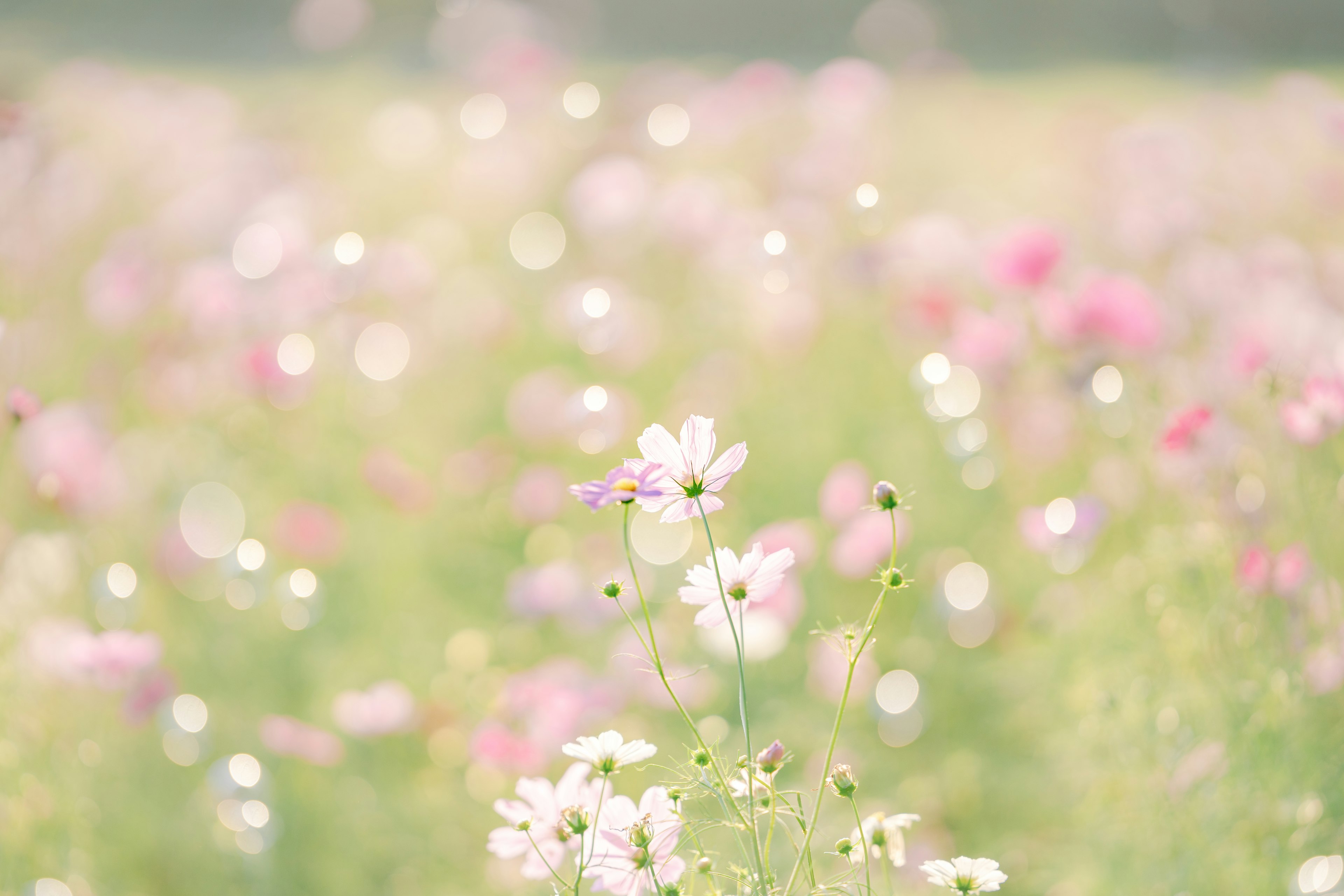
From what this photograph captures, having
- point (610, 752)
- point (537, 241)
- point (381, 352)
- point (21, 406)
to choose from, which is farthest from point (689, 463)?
point (537, 241)

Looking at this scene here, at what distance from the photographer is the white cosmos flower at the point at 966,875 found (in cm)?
43

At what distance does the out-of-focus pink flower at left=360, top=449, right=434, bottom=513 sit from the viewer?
1.36 metres

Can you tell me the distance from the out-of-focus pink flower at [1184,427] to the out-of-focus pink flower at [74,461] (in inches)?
48.4

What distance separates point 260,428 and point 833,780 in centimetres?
129

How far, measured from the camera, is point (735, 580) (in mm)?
469

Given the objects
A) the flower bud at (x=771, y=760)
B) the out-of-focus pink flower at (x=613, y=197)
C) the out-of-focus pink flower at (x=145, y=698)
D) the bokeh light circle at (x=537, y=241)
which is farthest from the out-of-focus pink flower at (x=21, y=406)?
the bokeh light circle at (x=537, y=241)

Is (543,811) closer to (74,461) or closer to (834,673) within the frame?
(834,673)

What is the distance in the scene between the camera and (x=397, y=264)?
5.81 feet

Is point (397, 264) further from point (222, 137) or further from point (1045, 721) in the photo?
point (1045, 721)

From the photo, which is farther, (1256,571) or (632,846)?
(1256,571)

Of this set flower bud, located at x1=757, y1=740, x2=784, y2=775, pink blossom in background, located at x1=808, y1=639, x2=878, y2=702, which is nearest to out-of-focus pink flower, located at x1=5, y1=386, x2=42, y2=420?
flower bud, located at x1=757, y1=740, x2=784, y2=775

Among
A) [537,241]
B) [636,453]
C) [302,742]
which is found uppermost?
[537,241]

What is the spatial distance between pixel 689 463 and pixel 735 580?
2.4 inches

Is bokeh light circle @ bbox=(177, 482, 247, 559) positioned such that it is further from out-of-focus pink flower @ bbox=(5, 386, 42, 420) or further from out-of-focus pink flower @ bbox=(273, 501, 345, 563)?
out-of-focus pink flower @ bbox=(5, 386, 42, 420)
